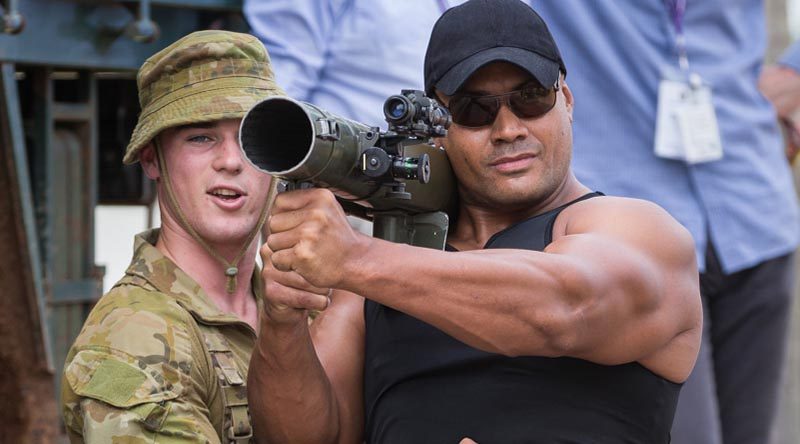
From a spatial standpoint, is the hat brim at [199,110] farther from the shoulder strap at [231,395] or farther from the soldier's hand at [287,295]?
the soldier's hand at [287,295]

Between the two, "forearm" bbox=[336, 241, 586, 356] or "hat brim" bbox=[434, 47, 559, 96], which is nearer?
"forearm" bbox=[336, 241, 586, 356]

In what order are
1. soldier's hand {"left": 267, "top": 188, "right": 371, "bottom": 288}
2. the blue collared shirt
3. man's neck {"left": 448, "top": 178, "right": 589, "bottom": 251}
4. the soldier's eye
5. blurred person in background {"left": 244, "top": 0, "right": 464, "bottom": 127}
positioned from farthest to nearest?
the blue collared shirt, blurred person in background {"left": 244, "top": 0, "right": 464, "bottom": 127}, the soldier's eye, man's neck {"left": 448, "top": 178, "right": 589, "bottom": 251}, soldier's hand {"left": 267, "top": 188, "right": 371, "bottom": 288}

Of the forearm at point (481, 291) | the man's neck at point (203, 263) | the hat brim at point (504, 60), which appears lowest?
the man's neck at point (203, 263)

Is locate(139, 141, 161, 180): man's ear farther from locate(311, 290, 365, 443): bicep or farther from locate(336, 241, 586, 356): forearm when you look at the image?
locate(336, 241, 586, 356): forearm

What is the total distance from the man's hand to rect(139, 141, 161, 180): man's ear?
8.35ft

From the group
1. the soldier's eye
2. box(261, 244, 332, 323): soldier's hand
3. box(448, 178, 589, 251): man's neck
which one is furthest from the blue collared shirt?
box(261, 244, 332, 323): soldier's hand

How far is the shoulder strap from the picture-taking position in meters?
3.68

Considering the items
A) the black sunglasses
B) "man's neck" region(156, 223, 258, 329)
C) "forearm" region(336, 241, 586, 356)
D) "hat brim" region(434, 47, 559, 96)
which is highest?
Answer: "hat brim" region(434, 47, 559, 96)

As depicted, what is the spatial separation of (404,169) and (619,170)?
210 centimetres

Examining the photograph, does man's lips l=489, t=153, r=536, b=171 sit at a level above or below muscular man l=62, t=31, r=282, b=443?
above

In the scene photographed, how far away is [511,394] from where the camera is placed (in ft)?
11.3

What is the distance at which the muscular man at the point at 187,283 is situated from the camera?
11.3 feet

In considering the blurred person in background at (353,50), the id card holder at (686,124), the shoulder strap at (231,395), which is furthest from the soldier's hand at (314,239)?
the id card holder at (686,124)

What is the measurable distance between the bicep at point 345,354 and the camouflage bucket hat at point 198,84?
0.53m
